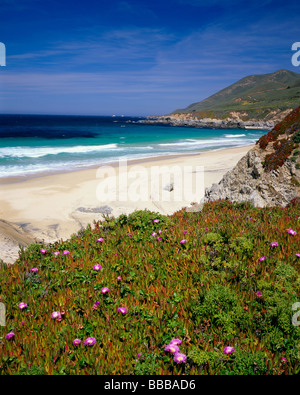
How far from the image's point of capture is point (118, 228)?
530 cm

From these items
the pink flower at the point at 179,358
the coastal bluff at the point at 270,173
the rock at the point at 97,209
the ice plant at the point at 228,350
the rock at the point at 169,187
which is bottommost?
the rock at the point at 97,209

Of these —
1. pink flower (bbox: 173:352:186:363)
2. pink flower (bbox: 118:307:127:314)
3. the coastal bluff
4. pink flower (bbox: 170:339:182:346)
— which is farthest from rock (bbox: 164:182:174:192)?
pink flower (bbox: 173:352:186:363)

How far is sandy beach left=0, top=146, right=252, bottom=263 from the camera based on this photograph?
31.9 feet

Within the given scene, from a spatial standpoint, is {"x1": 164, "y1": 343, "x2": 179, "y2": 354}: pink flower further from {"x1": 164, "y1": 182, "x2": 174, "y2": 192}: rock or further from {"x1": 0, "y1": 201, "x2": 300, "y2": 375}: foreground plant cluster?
{"x1": 164, "y1": 182, "x2": 174, "y2": 192}: rock

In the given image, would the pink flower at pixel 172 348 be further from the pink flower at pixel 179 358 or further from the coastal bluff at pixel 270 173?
the coastal bluff at pixel 270 173

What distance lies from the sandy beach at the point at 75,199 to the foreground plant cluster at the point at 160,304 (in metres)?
2.70

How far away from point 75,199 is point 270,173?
30.7 feet

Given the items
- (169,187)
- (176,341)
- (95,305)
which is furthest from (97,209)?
(176,341)

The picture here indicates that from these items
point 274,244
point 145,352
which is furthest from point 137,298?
point 274,244

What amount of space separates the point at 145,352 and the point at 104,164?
23.8 meters

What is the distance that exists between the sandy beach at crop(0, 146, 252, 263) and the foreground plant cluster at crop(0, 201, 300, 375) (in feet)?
8.85

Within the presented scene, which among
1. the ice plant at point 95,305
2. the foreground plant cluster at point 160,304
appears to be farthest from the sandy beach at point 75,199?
the ice plant at point 95,305

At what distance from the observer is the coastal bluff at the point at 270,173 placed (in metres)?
7.68
